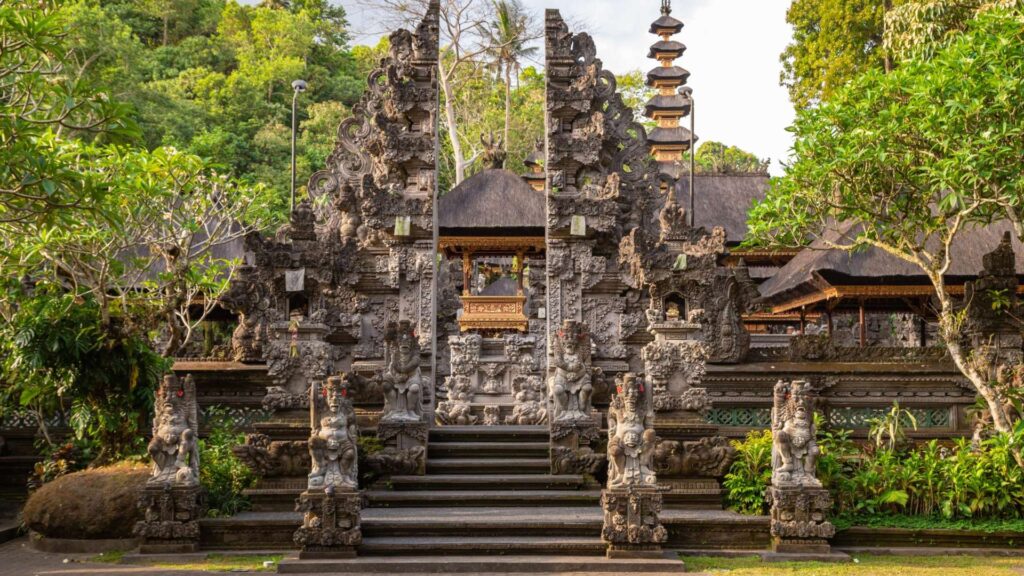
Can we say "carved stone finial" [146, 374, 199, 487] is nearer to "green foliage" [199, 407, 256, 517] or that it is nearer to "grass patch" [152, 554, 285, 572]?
"green foliage" [199, 407, 256, 517]

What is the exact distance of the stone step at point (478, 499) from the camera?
33.0 feet

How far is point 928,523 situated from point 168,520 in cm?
783

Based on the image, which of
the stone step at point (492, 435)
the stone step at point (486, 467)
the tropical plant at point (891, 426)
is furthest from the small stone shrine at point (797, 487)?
the stone step at point (492, 435)

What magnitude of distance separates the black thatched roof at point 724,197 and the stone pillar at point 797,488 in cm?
1468

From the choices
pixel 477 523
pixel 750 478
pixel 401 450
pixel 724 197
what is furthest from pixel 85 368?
pixel 724 197

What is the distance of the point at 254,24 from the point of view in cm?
3731

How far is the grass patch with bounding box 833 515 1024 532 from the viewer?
9586mm

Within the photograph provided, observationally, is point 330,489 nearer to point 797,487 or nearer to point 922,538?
point 797,487

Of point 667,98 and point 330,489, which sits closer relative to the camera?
point 330,489

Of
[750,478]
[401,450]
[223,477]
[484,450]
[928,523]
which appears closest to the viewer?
[928,523]

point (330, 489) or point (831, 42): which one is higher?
point (831, 42)

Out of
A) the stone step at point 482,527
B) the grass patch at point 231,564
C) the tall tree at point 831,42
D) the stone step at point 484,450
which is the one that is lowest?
the grass patch at point 231,564

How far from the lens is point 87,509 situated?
9.55 metres

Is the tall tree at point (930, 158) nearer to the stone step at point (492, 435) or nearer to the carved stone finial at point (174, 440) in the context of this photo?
the stone step at point (492, 435)
